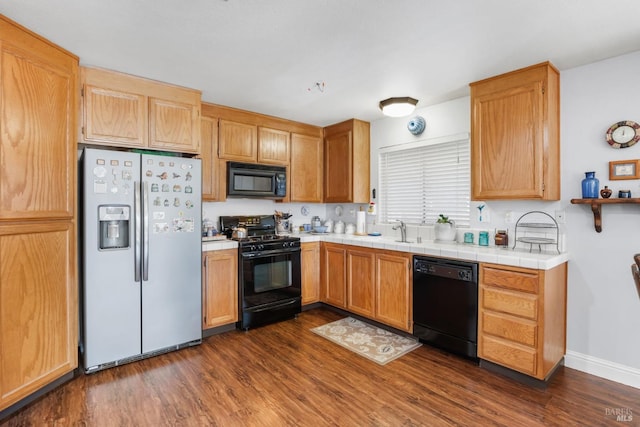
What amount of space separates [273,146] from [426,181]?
1912mm

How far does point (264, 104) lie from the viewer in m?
3.60

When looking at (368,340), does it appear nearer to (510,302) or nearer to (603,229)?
(510,302)

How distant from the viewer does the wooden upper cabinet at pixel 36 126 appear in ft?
6.62

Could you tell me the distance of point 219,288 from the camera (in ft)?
10.9

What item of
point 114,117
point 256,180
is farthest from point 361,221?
point 114,117

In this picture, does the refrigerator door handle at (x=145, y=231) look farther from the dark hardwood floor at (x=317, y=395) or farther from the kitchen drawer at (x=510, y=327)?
the kitchen drawer at (x=510, y=327)

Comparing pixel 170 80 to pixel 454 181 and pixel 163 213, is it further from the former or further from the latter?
pixel 454 181

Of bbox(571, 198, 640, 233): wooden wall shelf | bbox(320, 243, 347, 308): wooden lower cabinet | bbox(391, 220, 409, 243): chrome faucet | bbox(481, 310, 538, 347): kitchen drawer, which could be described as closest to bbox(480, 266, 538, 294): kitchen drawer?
bbox(481, 310, 538, 347): kitchen drawer

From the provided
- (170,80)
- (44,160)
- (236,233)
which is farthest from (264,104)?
(44,160)

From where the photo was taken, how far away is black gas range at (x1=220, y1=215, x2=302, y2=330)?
11.2 ft

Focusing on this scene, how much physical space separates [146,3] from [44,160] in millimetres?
1292

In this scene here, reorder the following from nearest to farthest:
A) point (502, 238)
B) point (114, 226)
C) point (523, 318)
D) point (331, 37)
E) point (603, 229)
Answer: point (331, 37) < point (523, 318) < point (603, 229) < point (114, 226) < point (502, 238)

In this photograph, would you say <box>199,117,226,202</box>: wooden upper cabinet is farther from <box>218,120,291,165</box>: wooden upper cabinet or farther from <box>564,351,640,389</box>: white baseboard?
<box>564,351,640,389</box>: white baseboard

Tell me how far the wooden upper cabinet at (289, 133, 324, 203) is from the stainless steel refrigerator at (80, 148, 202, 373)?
4.93 ft
